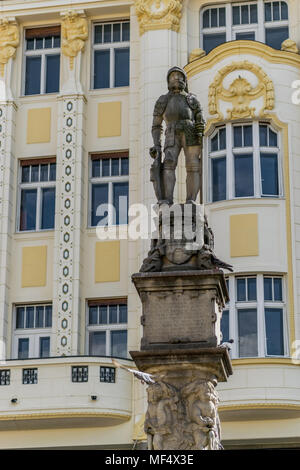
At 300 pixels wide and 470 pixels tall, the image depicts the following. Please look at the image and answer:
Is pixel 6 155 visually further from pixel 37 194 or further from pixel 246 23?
pixel 246 23

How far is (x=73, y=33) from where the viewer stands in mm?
30625

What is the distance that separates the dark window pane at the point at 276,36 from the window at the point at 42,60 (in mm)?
5404

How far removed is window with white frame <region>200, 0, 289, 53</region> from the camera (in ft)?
97.8

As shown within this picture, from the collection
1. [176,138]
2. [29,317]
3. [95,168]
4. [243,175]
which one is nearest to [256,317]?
[243,175]

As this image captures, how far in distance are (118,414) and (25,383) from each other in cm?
220

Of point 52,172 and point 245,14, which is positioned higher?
point 245,14

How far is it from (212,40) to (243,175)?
4025 mm

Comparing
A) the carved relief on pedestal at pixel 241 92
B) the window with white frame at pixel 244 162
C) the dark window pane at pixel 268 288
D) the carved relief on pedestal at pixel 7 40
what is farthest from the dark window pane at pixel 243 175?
the carved relief on pedestal at pixel 7 40

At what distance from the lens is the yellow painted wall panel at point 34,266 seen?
95.2 feet

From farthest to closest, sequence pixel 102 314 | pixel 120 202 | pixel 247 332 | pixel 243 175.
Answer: pixel 120 202 < pixel 102 314 < pixel 243 175 < pixel 247 332

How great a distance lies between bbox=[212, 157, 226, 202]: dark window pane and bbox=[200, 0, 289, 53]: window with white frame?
10.6 ft

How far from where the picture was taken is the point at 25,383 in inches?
1070

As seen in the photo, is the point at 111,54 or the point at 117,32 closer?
the point at 111,54
